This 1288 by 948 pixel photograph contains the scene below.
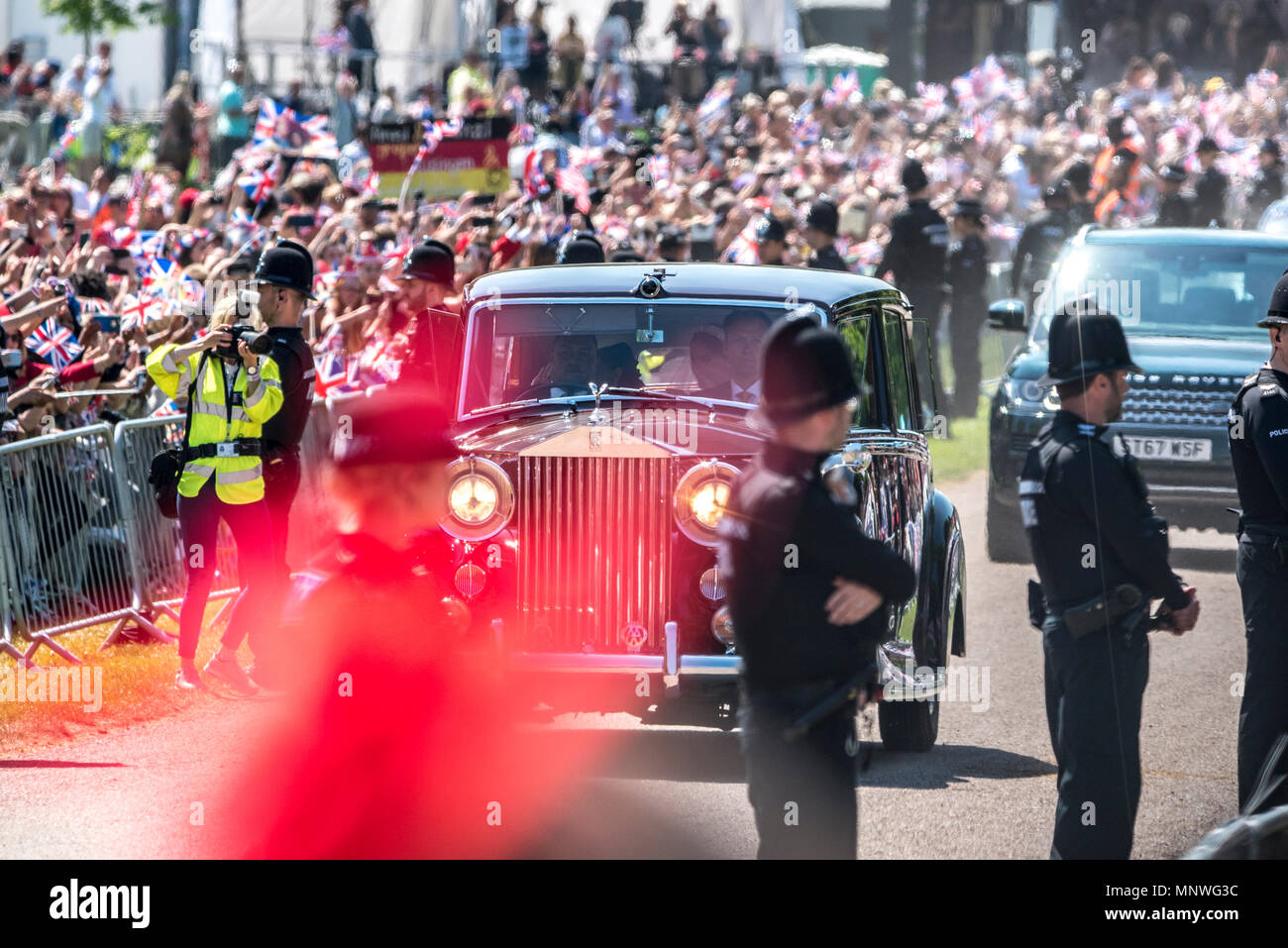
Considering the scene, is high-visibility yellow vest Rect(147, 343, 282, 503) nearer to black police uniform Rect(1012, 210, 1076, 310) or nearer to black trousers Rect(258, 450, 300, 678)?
black trousers Rect(258, 450, 300, 678)

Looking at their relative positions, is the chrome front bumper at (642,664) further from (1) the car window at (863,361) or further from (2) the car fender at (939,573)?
(1) the car window at (863,361)

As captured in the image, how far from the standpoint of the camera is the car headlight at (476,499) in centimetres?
848

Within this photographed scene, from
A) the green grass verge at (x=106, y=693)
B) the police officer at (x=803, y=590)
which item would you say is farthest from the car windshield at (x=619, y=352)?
the police officer at (x=803, y=590)

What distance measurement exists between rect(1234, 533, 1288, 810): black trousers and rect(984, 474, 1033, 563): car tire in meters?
7.01

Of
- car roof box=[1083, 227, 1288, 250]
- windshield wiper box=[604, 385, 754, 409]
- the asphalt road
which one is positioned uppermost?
car roof box=[1083, 227, 1288, 250]

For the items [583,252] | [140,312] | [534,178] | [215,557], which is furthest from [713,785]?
[534,178]

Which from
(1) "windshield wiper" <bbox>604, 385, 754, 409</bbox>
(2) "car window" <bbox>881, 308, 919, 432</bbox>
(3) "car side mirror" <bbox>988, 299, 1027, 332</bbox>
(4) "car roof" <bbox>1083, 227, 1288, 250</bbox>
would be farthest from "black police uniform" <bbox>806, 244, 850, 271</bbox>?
(1) "windshield wiper" <bbox>604, 385, 754, 409</bbox>

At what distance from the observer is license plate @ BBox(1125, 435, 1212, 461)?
45.3 feet

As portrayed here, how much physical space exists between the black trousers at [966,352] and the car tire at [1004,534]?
6.30 m

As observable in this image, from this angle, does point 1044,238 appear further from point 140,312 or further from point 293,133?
point 140,312

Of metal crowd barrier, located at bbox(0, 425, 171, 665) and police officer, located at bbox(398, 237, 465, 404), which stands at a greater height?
police officer, located at bbox(398, 237, 465, 404)

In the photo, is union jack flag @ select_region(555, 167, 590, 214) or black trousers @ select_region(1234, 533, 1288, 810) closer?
black trousers @ select_region(1234, 533, 1288, 810)

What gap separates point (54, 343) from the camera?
12383 mm
